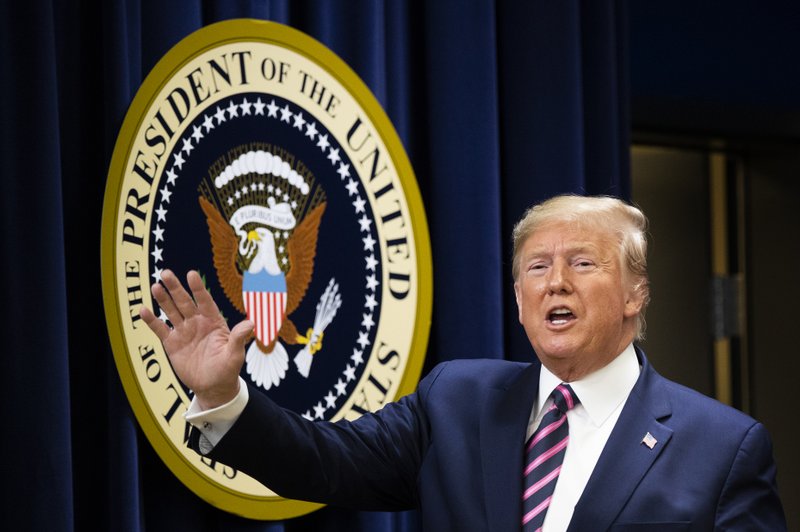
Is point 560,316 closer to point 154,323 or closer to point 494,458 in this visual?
point 494,458

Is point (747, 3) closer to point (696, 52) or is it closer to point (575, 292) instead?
point (696, 52)

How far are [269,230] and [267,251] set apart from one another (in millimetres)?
45

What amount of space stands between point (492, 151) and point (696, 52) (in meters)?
1.07

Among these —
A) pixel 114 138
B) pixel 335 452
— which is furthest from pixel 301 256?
pixel 335 452

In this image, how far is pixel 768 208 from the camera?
3.90m

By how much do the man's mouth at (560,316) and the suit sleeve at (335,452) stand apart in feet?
1.08

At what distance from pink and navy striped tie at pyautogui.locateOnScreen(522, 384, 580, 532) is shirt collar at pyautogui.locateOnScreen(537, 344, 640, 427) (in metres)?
0.02

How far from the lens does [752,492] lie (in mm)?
1888

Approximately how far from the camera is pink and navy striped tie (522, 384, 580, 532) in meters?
1.94

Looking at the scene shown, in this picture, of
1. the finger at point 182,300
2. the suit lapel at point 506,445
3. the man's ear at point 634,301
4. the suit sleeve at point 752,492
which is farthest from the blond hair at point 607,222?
the finger at point 182,300

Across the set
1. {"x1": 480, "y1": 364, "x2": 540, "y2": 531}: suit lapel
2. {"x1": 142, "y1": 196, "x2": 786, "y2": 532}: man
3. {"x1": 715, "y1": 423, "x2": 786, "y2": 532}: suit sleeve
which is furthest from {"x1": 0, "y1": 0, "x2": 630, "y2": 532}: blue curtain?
{"x1": 715, "y1": 423, "x2": 786, "y2": 532}: suit sleeve

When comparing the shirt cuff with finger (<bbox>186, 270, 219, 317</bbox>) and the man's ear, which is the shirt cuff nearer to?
finger (<bbox>186, 270, 219, 317</bbox>)

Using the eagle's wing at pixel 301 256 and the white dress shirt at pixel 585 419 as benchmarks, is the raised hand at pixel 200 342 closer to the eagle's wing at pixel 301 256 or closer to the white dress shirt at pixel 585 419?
the white dress shirt at pixel 585 419

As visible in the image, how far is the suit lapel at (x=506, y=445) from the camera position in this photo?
196cm
